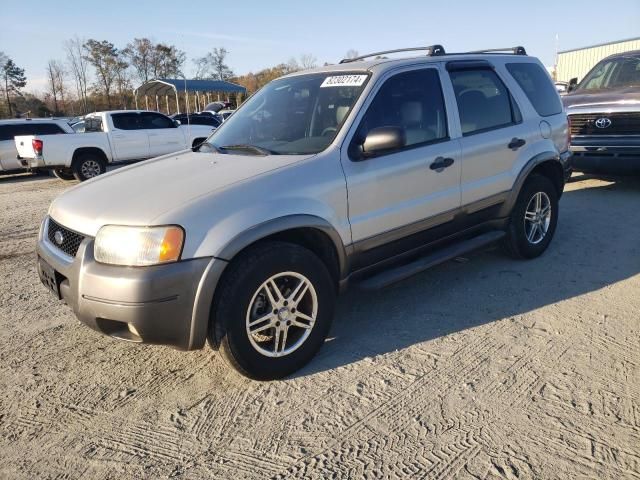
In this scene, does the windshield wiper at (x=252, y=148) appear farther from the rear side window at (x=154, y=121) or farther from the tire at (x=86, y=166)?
the rear side window at (x=154, y=121)

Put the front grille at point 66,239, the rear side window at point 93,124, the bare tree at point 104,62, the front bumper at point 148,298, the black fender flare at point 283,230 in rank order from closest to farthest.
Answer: the front bumper at point 148,298, the black fender flare at point 283,230, the front grille at point 66,239, the rear side window at point 93,124, the bare tree at point 104,62

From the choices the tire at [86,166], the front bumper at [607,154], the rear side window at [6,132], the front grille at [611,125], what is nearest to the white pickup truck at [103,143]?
the tire at [86,166]

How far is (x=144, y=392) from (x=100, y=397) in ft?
0.81

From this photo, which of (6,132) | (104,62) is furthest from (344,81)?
(104,62)

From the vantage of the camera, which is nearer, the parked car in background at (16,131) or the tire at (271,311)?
the tire at (271,311)

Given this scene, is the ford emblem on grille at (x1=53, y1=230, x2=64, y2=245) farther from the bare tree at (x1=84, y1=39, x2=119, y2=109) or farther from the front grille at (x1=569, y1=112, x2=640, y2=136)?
the bare tree at (x1=84, y1=39, x2=119, y2=109)

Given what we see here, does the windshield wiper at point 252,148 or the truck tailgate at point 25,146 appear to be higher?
the windshield wiper at point 252,148

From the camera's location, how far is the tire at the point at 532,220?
471 centimetres

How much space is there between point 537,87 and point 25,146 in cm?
1148

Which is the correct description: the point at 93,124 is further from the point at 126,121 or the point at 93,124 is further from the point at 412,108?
the point at 412,108

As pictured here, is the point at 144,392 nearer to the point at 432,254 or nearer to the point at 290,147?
the point at 290,147

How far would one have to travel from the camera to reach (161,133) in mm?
13711

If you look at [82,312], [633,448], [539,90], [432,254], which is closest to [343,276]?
[432,254]

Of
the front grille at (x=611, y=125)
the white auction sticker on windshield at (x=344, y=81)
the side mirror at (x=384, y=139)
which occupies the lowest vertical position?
the front grille at (x=611, y=125)
